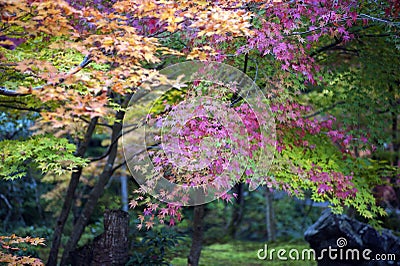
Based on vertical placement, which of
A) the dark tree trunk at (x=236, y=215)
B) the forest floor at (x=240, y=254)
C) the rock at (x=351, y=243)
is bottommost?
the forest floor at (x=240, y=254)

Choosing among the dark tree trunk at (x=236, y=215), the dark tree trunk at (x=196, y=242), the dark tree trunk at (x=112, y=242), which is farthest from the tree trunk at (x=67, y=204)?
the dark tree trunk at (x=236, y=215)

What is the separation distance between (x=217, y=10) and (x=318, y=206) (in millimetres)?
7298

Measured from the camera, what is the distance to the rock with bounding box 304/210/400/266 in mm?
5320

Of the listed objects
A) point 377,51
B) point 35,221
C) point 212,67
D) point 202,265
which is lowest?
point 202,265

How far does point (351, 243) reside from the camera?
5422 millimetres

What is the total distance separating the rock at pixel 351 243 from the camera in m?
5.32

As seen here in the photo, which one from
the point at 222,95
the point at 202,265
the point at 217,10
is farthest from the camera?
the point at 202,265

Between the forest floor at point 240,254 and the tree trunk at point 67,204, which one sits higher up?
the tree trunk at point 67,204

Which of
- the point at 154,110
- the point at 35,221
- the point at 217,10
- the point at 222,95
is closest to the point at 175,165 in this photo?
the point at 222,95

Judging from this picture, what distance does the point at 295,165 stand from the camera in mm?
4461

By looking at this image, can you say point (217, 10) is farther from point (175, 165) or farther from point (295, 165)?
point (295, 165)

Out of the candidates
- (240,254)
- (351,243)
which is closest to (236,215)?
(240,254)

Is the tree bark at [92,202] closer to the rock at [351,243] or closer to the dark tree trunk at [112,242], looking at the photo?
the dark tree trunk at [112,242]

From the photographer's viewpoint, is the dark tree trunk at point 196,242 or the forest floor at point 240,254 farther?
the forest floor at point 240,254
